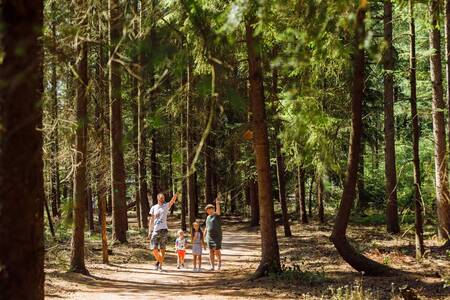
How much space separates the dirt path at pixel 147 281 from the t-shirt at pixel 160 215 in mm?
1244

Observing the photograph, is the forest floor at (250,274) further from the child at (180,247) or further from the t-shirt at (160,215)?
the t-shirt at (160,215)

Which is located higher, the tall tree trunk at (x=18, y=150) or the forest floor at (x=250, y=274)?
the tall tree trunk at (x=18, y=150)

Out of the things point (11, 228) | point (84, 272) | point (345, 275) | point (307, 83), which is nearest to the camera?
point (11, 228)

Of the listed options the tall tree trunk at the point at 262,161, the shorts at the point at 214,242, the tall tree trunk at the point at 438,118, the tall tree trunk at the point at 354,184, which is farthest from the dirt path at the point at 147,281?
the tall tree trunk at the point at 438,118

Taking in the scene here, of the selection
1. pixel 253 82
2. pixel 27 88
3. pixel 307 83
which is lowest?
pixel 27 88

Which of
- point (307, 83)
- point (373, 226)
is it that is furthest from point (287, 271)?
point (373, 226)

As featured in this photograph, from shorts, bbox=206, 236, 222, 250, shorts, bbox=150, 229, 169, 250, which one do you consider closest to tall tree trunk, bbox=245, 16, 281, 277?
shorts, bbox=206, 236, 222, 250

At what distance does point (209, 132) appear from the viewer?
13367 mm

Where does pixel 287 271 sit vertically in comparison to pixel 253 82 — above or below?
below

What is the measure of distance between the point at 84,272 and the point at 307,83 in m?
7.56

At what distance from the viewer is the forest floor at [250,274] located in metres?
9.25

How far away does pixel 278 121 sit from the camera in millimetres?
17922

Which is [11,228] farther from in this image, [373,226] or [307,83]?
[373,226]

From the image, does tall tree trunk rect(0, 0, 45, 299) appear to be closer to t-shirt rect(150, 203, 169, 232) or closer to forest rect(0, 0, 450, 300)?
forest rect(0, 0, 450, 300)
